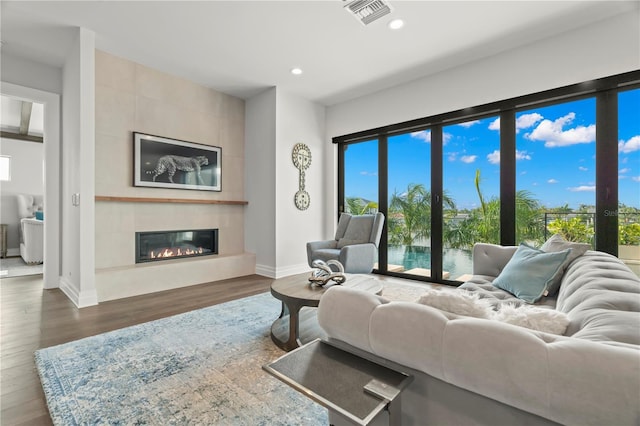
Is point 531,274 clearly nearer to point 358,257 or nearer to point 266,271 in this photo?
point 358,257

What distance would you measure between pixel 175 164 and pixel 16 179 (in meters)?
4.73

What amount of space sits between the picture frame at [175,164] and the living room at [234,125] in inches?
4.0

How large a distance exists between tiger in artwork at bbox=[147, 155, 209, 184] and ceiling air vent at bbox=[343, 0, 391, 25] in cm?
280

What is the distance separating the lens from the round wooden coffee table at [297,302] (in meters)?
2.08

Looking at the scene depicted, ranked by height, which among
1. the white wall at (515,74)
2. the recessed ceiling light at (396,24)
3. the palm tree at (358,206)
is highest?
the recessed ceiling light at (396,24)

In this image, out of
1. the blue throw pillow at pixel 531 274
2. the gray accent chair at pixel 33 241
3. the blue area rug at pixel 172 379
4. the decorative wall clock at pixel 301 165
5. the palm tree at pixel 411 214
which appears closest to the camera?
the blue area rug at pixel 172 379

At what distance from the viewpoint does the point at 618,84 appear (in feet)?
9.04

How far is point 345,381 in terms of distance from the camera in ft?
2.60

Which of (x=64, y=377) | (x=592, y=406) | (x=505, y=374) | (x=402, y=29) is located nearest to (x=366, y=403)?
(x=505, y=374)

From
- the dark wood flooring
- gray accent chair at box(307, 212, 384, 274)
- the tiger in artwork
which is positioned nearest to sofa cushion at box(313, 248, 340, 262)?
gray accent chair at box(307, 212, 384, 274)

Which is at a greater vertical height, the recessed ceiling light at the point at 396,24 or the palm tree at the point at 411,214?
the recessed ceiling light at the point at 396,24

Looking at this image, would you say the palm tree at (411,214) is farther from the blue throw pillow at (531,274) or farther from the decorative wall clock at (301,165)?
the blue throw pillow at (531,274)

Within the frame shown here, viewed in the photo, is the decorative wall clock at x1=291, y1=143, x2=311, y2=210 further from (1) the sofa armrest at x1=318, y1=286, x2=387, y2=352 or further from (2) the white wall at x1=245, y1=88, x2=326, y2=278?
(1) the sofa armrest at x1=318, y1=286, x2=387, y2=352

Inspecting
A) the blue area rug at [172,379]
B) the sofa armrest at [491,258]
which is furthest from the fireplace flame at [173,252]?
the sofa armrest at [491,258]
